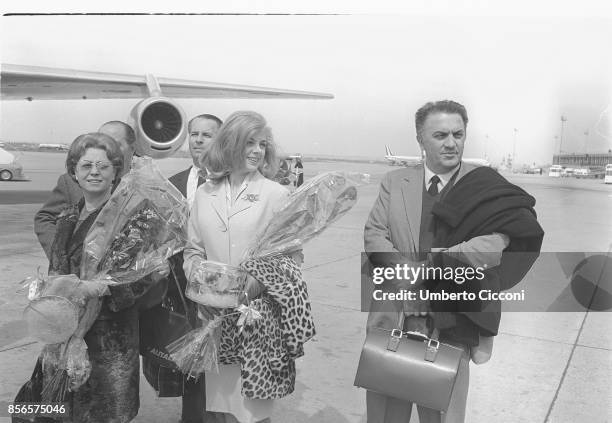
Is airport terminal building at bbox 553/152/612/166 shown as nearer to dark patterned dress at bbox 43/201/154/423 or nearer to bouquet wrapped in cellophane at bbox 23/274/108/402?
dark patterned dress at bbox 43/201/154/423

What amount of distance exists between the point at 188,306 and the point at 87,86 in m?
8.86

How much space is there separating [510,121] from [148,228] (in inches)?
87.1

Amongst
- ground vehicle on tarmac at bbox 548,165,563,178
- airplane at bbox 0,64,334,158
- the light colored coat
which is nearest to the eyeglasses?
the light colored coat

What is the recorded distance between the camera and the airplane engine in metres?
7.49

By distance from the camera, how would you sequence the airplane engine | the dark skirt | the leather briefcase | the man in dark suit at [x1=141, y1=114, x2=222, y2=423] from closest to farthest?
the leather briefcase
the dark skirt
the man in dark suit at [x1=141, y1=114, x2=222, y2=423]
the airplane engine

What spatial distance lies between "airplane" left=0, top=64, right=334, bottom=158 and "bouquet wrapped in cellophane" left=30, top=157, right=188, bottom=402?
5.64 feet

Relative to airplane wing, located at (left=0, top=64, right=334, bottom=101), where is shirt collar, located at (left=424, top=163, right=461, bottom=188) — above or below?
below

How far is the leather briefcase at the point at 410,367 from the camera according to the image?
1.92 meters

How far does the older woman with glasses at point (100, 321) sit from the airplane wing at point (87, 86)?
17.8 feet

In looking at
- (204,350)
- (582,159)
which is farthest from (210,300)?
(582,159)

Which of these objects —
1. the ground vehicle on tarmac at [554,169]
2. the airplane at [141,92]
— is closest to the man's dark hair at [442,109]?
the airplane at [141,92]

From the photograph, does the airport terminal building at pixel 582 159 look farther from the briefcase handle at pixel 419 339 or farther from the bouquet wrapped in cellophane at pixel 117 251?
the bouquet wrapped in cellophane at pixel 117 251

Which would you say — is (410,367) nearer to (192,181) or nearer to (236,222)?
(236,222)

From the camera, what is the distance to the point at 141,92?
11242 millimetres
